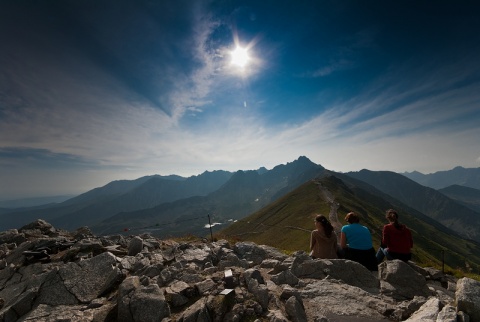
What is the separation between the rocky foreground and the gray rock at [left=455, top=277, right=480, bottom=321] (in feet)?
0.07

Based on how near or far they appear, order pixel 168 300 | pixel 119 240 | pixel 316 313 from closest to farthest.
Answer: pixel 316 313, pixel 168 300, pixel 119 240

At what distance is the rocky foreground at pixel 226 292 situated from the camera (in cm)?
747

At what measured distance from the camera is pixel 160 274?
1047 centimetres

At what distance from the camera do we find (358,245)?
39.6 feet

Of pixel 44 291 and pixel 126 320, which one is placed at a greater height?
pixel 44 291

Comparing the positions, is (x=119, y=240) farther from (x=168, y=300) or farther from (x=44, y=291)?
(x=168, y=300)

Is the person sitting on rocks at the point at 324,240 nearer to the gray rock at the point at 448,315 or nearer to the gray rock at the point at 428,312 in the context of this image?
the gray rock at the point at 428,312

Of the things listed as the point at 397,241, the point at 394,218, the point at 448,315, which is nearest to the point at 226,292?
the point at 448,315

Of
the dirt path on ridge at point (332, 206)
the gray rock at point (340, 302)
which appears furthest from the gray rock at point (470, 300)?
the dirt path on ridge at point (332, 206)

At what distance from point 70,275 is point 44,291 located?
964 millimetres

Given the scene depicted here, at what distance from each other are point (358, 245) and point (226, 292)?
25.3ft

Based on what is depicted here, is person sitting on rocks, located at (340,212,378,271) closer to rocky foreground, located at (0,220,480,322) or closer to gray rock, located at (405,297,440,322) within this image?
rocky foreground, located at (0,220,480,322)

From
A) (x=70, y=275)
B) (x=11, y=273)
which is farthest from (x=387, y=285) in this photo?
(x=11, y=273)

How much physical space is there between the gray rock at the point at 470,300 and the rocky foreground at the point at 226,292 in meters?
0.02
